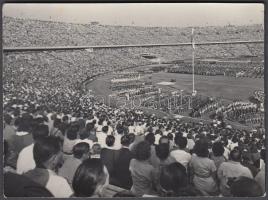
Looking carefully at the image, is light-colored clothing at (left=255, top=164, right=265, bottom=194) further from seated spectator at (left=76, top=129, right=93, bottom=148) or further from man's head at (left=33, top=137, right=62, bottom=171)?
man's head at (left=33, top=137, right=62, bottom=171)

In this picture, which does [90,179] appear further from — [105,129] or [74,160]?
[105,129]

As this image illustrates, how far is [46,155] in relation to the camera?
5.87m

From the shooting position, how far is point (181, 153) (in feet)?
19.5

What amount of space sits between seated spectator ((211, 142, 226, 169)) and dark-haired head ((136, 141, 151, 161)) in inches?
33.6

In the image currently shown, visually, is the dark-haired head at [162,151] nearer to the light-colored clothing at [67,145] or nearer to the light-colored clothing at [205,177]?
the light-colored clothing at [205,177]

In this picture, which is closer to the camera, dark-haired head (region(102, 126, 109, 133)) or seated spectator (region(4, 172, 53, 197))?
seated spectator (region(4, 172, 53, 197))

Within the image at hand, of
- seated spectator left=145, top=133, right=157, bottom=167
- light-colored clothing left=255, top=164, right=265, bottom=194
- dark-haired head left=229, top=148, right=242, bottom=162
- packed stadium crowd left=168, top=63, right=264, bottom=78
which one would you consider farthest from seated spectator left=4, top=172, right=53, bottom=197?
light-colored clothing left=255, top=164, right=265, bottom=194

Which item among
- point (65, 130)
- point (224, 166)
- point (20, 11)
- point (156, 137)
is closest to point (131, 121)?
point (156, 137)

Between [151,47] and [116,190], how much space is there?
1.97 metres

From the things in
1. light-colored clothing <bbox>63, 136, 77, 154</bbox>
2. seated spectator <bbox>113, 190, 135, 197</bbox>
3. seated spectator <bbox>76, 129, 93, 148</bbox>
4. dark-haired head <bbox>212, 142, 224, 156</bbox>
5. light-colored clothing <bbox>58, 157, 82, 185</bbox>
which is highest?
seated spectator <bbox>76, 129, 93, 148</bbox>

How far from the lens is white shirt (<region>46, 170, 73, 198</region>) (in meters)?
5.80

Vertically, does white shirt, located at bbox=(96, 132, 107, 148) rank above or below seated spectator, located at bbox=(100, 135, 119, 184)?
above

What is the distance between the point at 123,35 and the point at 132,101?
903 mm

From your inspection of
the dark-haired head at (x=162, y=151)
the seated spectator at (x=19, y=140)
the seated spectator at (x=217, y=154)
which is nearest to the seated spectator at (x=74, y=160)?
the seated spectator at (x=19, y=140)
